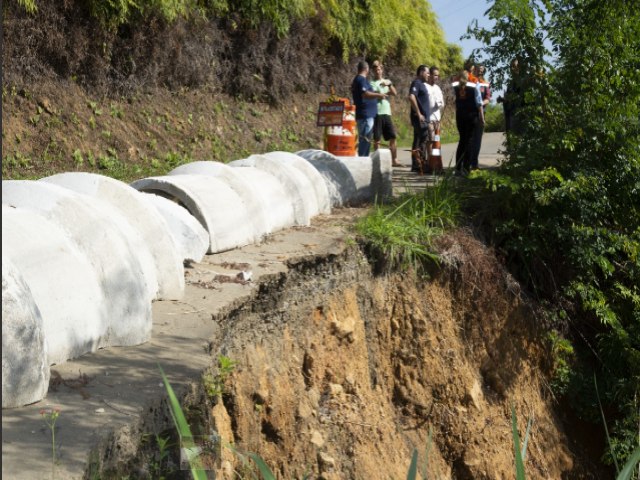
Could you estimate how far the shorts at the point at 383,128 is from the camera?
1480cm

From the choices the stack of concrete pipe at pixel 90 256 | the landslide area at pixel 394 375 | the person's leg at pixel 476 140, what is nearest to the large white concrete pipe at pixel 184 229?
the stack of concrete pipe at pixel 90 256

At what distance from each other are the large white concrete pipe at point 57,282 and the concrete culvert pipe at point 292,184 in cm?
427

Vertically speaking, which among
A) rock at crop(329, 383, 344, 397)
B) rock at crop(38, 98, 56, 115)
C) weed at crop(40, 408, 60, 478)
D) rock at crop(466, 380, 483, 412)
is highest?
rock at crop(38, 98, 56, 115)

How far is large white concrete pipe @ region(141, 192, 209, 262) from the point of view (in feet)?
22.7

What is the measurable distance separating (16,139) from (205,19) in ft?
18.3

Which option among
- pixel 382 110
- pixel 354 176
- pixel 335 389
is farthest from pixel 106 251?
pixel 382 110

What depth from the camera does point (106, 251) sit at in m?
5.14

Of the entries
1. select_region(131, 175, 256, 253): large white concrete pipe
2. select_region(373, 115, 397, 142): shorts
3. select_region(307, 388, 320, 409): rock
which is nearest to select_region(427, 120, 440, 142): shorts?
select_region(373, 115, 397, 142): shorts

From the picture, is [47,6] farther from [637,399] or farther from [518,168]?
[637,399]

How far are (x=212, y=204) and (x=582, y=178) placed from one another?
3.64 metres

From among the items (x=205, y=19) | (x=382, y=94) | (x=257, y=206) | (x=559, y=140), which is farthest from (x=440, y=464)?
(x=205, y=19)

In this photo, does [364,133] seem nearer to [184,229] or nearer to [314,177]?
[314,177]

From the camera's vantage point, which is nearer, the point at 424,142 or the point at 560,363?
the point at 560,363

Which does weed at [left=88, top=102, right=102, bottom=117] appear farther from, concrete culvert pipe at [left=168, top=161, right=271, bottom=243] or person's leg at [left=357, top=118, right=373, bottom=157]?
concrete culvert pipe at [left=168, top=161, right=271, bottom=243]
